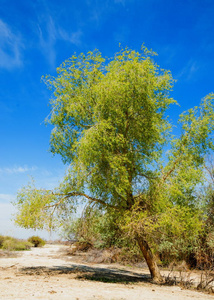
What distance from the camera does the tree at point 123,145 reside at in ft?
35.7

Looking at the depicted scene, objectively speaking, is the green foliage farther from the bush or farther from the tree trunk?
the tree trunk

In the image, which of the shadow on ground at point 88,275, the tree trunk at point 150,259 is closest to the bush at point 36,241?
the shadow on ground at point 88,275

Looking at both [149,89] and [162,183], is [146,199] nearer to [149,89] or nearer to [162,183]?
[162,183]

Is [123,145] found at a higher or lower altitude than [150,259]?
higher

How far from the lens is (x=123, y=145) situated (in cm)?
1181

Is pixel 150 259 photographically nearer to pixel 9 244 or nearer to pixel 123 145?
pixel 123 145

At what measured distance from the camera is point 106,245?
24656 mm

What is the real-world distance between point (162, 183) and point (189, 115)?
3.85 meters

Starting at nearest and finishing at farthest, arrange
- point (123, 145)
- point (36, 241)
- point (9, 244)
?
point (123, 145) → point (9, 244) → point (36, 241)

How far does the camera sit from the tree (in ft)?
35.7

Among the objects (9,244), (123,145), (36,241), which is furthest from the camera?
(36,241)

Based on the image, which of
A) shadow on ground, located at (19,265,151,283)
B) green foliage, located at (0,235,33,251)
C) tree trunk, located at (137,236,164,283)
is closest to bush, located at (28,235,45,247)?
green foliage, located at (0,235,33,251)

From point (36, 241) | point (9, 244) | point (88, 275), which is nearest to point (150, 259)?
point (88, 275)

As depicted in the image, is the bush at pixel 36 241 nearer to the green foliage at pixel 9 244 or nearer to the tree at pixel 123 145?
the green foliage at pixel 9 244
